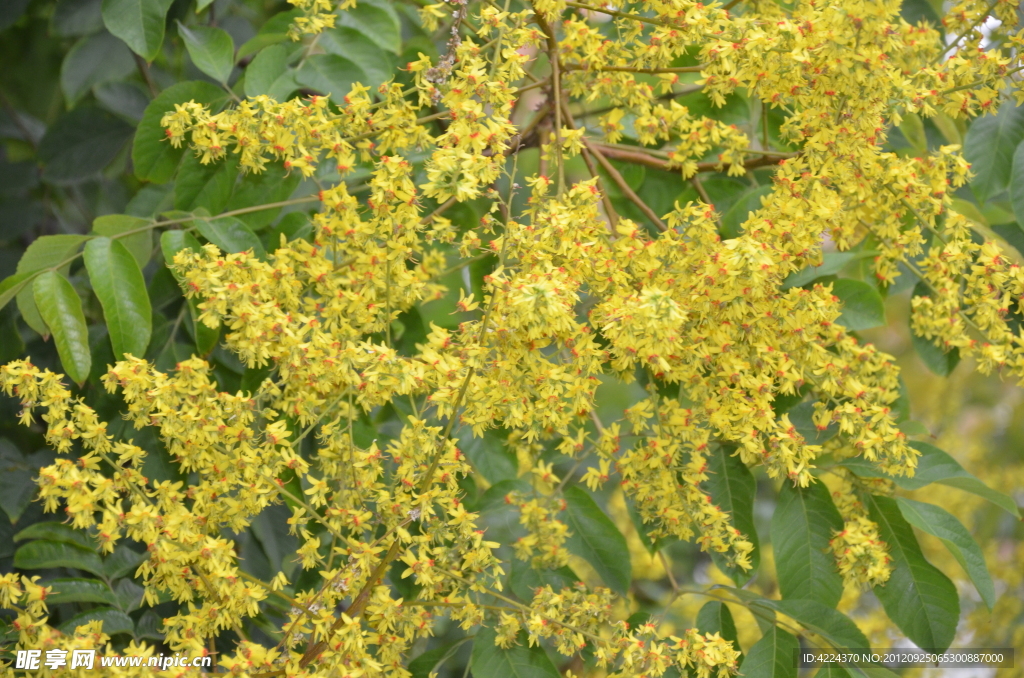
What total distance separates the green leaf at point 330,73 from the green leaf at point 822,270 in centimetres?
94

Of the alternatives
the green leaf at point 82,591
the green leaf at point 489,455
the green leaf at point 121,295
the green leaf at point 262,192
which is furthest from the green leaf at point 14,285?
the green leaf at point 489,455

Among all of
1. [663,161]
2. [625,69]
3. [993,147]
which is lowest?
[663,161]

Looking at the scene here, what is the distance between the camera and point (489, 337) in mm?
1199

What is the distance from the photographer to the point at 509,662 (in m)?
1.41

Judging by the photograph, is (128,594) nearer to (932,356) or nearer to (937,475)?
(937,475)

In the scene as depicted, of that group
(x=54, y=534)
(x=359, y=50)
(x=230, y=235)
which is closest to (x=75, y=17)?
(x=359, y=50)

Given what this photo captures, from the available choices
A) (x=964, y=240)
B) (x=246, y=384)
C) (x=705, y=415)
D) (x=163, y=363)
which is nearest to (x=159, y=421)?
(x=246, y=384)

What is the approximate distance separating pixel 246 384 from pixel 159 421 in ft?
1.11

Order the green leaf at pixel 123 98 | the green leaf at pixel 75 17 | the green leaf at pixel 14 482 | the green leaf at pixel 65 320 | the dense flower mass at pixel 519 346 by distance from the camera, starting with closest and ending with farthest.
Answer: the dense flower mass at pixel 519 346 < the green leaf at pixel 65 320 < the green leaf at pixel 14 482 < the green leaf at pixel 75 17 < the green leaf at pixel 123 98

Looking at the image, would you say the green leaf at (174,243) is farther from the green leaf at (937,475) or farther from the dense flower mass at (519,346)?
the green leaf at (937,475)

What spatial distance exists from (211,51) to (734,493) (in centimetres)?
135

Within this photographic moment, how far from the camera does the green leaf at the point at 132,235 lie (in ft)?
5.20

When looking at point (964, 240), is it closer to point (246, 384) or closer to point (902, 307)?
point (246, 384)

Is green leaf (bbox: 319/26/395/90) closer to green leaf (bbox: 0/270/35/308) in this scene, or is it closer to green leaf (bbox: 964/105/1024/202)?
green leaf (bbox: 0/270/35/308)
